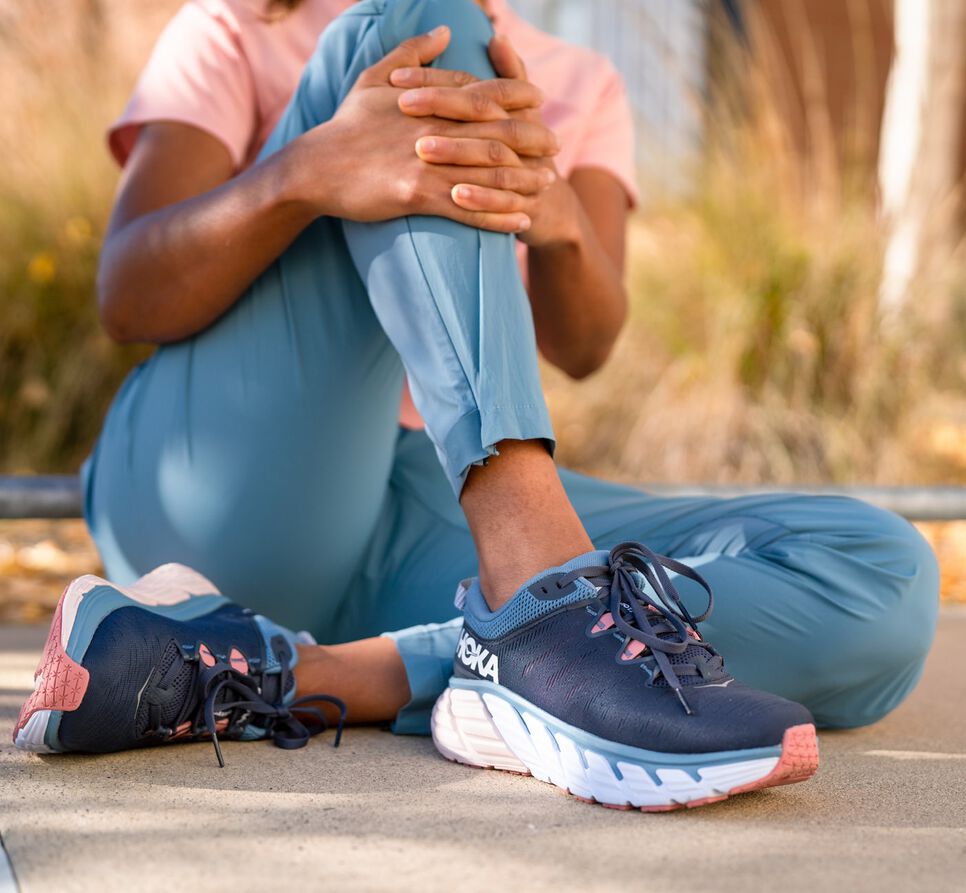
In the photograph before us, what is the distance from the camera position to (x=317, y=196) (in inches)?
50.6

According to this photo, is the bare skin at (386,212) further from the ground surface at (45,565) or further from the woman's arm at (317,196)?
the ground surface at (45,565)

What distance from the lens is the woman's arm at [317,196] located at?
4.10 ft

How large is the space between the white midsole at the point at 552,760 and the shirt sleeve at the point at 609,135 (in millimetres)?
971

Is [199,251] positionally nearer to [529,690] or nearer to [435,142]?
[435,142]

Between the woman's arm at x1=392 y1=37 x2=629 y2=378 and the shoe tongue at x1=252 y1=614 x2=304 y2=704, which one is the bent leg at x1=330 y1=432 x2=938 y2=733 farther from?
the woman's arm at x1=392 y1=37 x2=629 y2=378

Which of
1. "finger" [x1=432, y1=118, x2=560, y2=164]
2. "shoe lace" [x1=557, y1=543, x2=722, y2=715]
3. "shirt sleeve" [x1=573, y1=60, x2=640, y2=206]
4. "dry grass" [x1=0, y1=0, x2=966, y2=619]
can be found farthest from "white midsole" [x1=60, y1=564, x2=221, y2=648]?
"dry grass" [x1=0, y1=0, x2=966, y2=619]

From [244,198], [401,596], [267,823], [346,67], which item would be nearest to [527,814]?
[267,823]

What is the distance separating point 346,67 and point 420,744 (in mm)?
765

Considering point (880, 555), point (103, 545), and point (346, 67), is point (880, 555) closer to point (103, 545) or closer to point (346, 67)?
point (346, 67)

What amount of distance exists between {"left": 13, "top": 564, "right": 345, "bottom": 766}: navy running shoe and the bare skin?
6cm

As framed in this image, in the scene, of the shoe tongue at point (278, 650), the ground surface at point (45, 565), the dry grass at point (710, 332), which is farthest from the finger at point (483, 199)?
the dry grass at point (710, 332)

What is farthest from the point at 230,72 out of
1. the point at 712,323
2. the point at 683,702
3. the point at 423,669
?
the point at 712,323

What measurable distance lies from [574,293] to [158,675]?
778 mm

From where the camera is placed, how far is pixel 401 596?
4.84 feet
